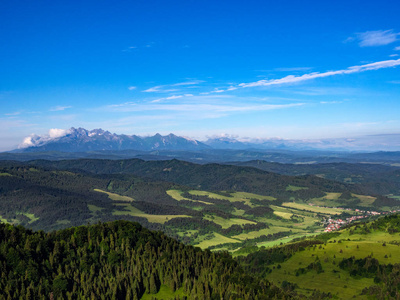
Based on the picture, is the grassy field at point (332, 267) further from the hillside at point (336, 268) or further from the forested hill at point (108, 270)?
the forested hill at point (108, 270)

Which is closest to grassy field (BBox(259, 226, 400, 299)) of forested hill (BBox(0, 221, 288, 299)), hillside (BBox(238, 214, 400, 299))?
hillside (BBox(238, 214, 400, 299))

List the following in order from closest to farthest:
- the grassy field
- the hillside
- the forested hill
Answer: the forested hill → the hillside → the grassy field

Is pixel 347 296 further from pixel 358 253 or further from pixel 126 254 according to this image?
pixel 126 254

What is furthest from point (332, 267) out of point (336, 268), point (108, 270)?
point (108, 270)

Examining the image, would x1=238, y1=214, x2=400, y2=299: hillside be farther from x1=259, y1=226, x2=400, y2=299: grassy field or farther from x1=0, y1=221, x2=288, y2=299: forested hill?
x1=0, y1=221, x2=288, y2=299: forested hill

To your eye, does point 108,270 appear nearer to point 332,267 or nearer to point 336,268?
point 332,267

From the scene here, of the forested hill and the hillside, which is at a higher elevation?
the forested hill

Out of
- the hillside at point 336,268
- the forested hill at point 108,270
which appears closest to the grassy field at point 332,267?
the hillside at point 336,268

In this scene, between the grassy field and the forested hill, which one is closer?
the forested hill
